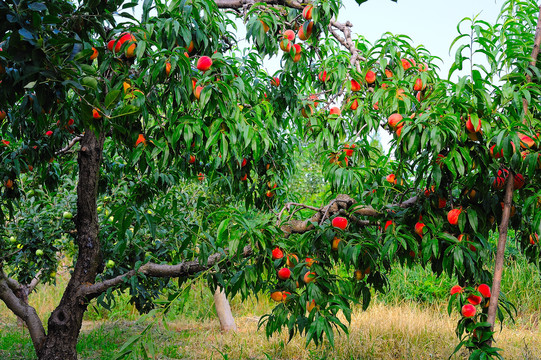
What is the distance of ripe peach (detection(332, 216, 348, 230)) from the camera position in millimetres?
2055

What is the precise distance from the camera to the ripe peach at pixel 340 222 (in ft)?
6.74

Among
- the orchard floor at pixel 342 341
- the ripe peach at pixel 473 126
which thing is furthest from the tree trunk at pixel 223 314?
the ripe peach at pixel 473 126

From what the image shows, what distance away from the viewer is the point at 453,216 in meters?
1.81

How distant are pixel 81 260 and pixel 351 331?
2.70 meters

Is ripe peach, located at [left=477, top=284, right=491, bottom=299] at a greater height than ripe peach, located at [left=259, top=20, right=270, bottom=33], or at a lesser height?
lesser

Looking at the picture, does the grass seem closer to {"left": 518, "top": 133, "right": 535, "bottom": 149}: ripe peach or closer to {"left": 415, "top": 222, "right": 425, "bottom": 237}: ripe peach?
{"left": 415, "top": 222, "right": 425, "bottom": 237}: ripe peach

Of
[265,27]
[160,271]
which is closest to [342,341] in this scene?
[160,271]

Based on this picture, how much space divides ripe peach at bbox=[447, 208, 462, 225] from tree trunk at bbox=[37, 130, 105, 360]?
1.96m

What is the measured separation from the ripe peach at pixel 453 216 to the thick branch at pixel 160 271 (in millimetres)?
906

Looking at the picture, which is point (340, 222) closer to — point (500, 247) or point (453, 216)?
point (453, 216)

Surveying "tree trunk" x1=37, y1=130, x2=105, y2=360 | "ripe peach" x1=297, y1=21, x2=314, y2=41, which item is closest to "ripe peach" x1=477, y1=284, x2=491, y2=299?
"ripe peach" x1=297, y1=21, x2=314, y2=41

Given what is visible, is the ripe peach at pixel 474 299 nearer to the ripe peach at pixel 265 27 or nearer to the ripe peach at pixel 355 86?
the ripe peach at pixel 355 86

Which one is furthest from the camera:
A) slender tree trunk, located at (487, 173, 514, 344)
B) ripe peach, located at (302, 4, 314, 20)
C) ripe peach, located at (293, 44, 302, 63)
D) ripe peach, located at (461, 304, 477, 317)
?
ripe peach, located at (293, 44, 302, 63)

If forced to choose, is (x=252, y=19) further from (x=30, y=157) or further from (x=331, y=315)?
(x=30, y=157)
